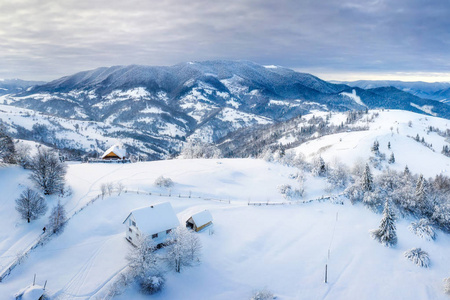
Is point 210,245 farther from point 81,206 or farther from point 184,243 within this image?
point 81,206

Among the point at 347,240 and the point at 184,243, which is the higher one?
the point at 184,243

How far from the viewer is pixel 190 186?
7406 cm

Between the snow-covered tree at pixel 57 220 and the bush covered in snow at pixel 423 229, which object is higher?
the snow-covered tree at pixel 57 220

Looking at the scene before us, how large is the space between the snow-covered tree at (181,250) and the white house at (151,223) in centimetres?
194

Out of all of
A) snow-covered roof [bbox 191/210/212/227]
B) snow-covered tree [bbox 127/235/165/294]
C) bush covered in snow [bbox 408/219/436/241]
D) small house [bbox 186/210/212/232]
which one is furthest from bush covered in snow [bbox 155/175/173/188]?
bush covered in snow [bbox 408/219/436/241]

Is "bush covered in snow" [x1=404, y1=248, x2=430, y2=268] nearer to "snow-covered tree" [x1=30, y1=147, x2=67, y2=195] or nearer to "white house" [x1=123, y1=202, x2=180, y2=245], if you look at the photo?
"white house" [x1=123, y1=202, x2=180, y2=245]

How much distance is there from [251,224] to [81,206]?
38.1 m

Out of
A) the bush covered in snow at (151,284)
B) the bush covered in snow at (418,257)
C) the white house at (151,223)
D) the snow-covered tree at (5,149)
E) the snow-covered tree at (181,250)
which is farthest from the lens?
the snow-covered tree at (5,149)

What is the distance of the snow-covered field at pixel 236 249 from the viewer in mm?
37406

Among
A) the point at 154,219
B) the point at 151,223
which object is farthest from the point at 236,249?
the point at 151,223

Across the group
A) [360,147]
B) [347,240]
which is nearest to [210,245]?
[347,240]

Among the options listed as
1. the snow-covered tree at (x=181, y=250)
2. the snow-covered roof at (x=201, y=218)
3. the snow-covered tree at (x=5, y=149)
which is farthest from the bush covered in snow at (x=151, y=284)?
the snow-covered tree at (x=5, y=149)

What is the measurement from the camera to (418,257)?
5081cm

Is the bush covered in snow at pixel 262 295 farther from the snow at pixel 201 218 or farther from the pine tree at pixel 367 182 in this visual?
the pine tree at pixel 367 182
